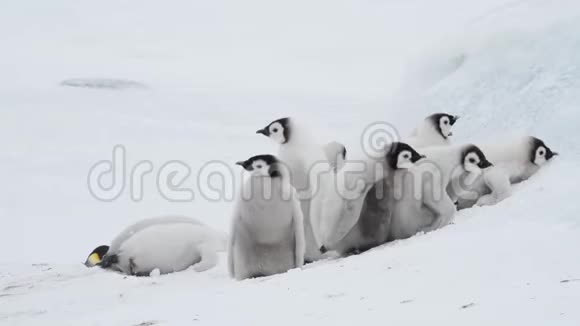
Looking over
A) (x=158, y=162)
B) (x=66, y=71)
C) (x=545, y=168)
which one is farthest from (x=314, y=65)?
(x=545, y=168)

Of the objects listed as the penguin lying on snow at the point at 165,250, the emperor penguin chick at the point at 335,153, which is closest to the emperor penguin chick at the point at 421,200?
the emperor penguin chick at the point at 335,153

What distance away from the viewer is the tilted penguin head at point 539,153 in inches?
176

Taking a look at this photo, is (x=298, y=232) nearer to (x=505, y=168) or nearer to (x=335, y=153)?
(x=335, y=153)

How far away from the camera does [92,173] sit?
31.6 ft

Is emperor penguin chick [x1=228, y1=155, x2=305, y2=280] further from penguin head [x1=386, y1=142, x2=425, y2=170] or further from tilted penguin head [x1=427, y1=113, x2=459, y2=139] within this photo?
tilted penguin head [x1=427, y1=113, x2=459, y2=139]

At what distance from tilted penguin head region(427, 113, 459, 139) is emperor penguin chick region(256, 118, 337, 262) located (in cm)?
64

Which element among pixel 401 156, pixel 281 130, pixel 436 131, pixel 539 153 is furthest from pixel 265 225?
pixel 539 153

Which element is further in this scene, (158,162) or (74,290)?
(158,162)

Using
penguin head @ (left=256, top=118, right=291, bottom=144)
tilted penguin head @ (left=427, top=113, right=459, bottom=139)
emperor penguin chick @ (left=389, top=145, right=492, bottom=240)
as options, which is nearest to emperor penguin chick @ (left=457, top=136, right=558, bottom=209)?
tilted penguin head @ (left=427, top=113, right=459, bottom=139)

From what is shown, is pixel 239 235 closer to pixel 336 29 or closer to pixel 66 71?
pixel 66 71

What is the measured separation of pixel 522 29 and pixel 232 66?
770 inches

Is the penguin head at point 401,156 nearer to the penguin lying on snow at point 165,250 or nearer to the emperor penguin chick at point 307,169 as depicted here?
the emperor penguin chick at point 307,169

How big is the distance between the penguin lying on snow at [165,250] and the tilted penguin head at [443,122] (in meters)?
1.39

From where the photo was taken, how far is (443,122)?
15.3 feet
